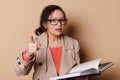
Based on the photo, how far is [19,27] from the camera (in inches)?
68.1

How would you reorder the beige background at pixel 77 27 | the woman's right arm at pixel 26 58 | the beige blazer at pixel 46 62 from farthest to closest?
the beige background at pixel 77 27 → the beige blazer at pixel 46 62 → the woman's right arm at pixel 26 58

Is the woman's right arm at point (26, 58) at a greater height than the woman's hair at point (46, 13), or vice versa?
the woman's hair at point (46, 13)

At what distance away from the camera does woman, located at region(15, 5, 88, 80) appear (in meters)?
1.46

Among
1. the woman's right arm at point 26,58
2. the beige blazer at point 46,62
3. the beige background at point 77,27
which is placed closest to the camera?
the woman's right arm at point 26,58

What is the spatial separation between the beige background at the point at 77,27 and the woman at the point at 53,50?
0.21 meters

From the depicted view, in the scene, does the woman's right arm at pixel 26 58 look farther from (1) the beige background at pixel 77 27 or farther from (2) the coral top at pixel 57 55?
(1) the beige background at pixel 77 27

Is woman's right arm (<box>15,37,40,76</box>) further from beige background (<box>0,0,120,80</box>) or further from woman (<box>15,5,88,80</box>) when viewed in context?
beige background (<box>0,0,120,80</box>)

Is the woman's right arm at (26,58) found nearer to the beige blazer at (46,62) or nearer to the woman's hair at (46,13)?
the beige blazer at (46,62)

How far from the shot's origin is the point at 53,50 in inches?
59.5

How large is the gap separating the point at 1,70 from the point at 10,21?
339mm

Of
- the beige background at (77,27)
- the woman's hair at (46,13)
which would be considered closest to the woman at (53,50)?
the woman's hair at (46,13)

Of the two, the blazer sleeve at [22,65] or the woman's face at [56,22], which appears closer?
the blazer sleeve at [22,65]

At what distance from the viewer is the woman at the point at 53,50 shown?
1461 mm

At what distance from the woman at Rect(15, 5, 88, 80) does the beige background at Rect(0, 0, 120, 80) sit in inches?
8.4
